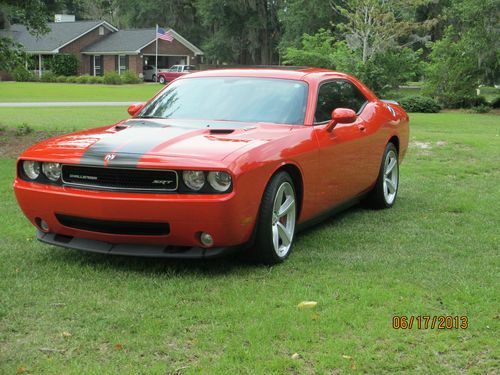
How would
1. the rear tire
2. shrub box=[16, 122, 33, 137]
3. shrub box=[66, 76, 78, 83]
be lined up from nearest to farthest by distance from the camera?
the rear tire < shrub box=[16, 122, 33, 137] < shrub box=[66, 76, 78, 83]

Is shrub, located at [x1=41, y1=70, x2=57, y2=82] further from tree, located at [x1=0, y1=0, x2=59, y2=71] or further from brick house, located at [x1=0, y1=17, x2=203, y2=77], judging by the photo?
tree, located at [x1=0, y1=0, x2=59, y2=71]

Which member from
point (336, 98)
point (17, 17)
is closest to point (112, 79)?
point (17, 17)

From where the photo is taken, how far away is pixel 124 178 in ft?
15.5

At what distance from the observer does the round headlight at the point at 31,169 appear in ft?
16.7

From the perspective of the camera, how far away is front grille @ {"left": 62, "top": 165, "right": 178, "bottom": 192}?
466cm

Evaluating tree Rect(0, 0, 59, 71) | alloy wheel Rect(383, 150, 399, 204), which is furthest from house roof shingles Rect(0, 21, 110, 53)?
alloy wheel Rect(383, 150, 399, 204)

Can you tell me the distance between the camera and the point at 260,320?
397 cm

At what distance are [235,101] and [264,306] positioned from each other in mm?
2358

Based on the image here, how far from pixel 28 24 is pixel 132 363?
452 inches

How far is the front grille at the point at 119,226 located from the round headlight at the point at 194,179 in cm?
32

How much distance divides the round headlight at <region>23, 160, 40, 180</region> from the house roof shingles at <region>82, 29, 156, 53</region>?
55.1 metres

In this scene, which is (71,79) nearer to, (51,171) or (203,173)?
(51,171)

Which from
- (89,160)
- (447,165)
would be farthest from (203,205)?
(447,165)

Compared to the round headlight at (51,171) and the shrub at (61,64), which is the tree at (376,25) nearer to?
the round headlight at (51,171)
